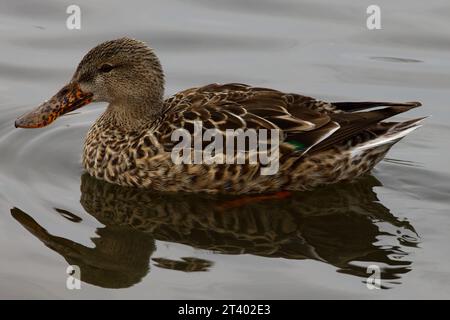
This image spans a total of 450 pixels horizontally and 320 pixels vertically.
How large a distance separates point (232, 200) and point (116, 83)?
1.58 metres

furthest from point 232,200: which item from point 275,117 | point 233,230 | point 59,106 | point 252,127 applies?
point 59,106

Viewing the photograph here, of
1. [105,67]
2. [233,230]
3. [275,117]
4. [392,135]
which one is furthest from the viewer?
[105,67]

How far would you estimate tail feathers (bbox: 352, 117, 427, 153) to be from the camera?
8.63 metres

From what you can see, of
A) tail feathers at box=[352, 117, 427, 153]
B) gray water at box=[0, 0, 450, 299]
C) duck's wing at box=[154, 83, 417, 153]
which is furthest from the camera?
tail feathers at box=[352, 117, 427, 153]

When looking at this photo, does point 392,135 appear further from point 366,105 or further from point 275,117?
point 275,117

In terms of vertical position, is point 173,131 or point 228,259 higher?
point 173,131

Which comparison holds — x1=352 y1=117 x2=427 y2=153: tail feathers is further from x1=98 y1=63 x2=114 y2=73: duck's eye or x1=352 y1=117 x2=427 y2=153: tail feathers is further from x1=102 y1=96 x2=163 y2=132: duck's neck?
x1=98 y1=63 x2=114 y2=73: duck's eye

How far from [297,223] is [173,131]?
4.46 ft

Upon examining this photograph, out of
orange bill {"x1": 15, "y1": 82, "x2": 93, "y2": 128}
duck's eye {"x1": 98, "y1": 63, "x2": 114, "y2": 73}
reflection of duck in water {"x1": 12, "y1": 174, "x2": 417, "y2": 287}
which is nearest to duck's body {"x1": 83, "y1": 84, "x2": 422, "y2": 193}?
reflection of duck in water {"x1": 12, "y1": 174, "x2": 417, "y2": 287}

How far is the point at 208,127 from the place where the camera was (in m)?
8.41

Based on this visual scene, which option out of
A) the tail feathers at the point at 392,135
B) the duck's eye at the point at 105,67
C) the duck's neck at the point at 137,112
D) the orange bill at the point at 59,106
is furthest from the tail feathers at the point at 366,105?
the orange bill at the point at 59,106

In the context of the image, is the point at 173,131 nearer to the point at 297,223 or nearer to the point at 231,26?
the point at 297,223
